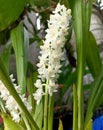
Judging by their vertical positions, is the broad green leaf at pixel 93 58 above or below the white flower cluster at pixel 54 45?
below

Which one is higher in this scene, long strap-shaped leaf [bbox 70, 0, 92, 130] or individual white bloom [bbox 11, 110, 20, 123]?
long strap-shaped leaf [bbox 70, 0, 92, 130]

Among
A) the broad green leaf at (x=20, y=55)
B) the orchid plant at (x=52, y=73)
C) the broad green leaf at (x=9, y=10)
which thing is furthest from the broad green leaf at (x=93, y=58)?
the broad green leaf at (x=9, y=10)

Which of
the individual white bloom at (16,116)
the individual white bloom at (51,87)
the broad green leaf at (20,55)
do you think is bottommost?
the individual white bloom at (16,116)

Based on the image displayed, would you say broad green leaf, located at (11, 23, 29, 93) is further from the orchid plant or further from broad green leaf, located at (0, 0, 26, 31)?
broad green leaf, located at (0, 0, 26, 31)

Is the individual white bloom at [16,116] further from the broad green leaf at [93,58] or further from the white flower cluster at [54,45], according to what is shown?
the broad green leaf at [93,58]

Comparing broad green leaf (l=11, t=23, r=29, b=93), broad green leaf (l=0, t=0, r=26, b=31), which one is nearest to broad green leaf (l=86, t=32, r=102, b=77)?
broad green leaf (l=11, t=23, r=29, b=93)

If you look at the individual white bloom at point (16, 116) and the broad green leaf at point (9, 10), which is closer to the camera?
the broad green leaf at point (9, 10)

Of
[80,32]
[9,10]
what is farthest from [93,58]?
[9,10]

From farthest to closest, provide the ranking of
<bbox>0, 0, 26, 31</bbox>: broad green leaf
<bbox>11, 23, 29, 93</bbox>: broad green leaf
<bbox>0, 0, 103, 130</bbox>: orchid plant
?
<bbox>11, 23, 29, 93</bbox>: broad green leaf < <bbox>0, 0, 103, 130</bbox>: orchid plant < <bbox>0, 0, 26, 31</bbox>: broad green leaf
